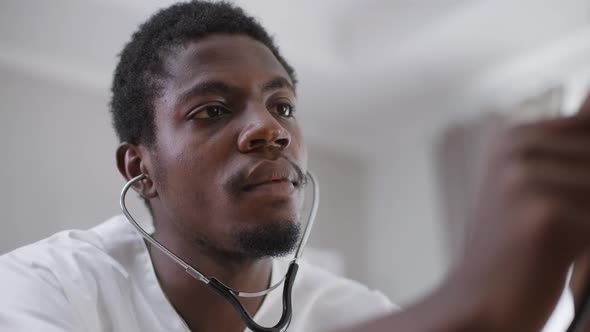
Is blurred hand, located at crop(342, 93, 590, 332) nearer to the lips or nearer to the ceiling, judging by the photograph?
the lips

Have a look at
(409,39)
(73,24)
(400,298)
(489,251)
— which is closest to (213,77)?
(489,251)

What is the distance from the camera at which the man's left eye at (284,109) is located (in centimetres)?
124

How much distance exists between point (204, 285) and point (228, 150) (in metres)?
0.28

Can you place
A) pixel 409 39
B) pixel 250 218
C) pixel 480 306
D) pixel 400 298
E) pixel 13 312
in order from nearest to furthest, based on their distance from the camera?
pixel 480 306 < pixel 13 312 < pixel 250 218 < pixel 409 39 < pixel 400 298

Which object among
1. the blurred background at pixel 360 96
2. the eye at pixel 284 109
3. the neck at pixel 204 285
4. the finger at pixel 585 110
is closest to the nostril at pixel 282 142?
the eye at pixel 284 109

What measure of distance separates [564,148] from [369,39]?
2723 mm

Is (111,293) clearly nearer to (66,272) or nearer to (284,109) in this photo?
(66,272)

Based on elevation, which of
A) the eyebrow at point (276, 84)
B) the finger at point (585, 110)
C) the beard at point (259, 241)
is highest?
the eyebrow at point (276, 84)

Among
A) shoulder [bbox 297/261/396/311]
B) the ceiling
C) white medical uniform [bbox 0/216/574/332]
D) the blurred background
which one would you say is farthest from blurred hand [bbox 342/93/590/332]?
the ceiling

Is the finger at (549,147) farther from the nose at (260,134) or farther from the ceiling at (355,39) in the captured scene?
the ceiling at (355,39)

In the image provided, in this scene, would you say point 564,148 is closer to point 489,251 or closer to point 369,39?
point 489,251

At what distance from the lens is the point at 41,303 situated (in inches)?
36.8

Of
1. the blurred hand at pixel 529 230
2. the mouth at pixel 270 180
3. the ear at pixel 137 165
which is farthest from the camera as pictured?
the ear at pixel 137 165

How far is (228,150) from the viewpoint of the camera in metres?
1.10
